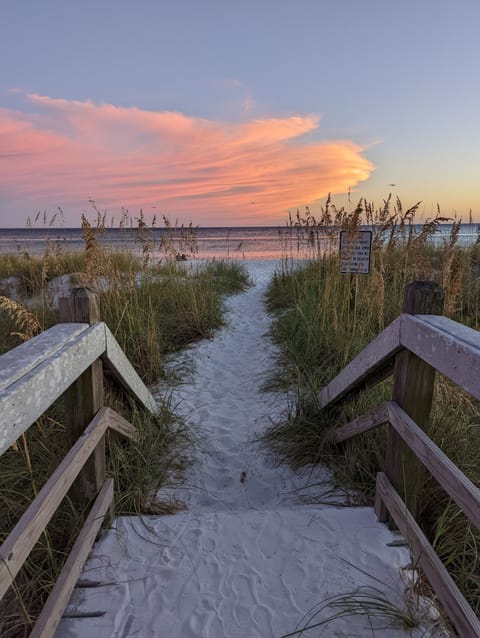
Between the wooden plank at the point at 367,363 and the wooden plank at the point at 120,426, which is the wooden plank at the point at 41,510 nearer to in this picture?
the wooden plank at the point at 120,426

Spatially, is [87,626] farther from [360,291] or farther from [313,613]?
[360,291]

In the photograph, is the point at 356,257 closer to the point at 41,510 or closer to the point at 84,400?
the point at 84,400

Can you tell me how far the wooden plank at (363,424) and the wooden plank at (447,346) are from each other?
1.59ft

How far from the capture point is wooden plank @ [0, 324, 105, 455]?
41.9 inches

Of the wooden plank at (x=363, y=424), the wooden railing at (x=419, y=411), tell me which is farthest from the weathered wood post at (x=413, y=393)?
the wooden plank at (x=363, y=424)

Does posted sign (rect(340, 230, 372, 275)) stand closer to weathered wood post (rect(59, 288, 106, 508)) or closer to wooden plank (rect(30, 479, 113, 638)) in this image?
weathered wood post (rect(59, 288, 106, 508))

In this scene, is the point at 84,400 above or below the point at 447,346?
below

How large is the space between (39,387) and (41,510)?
1.43 ft

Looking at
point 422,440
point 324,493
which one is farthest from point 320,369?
point 422,440

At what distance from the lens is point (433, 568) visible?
1.57m

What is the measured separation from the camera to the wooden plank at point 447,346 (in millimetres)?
1303

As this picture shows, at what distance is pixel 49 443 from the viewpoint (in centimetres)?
266

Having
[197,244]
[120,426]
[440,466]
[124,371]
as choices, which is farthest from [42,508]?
[197,244]

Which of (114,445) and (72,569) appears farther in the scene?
(114,445)
